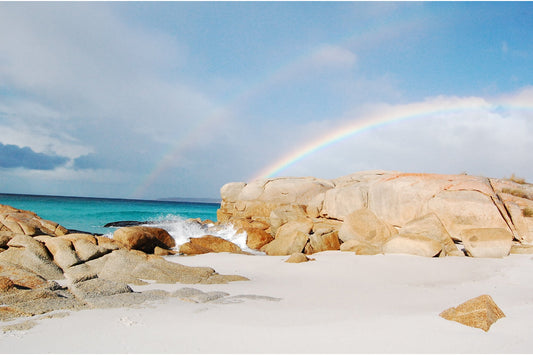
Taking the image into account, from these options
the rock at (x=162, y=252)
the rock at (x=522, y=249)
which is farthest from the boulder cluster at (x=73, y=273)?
the rock at (x=522, y=249)

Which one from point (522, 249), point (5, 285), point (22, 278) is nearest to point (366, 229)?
point (522, 249)

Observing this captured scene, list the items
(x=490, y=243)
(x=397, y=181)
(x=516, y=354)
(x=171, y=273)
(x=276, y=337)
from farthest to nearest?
(x=397, y=181), (x=490, y=243), (x=171, y=273), (x=276, y=337), (x=516, y=354)

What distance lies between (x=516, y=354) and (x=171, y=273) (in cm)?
602

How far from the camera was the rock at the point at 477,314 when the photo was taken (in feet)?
11.4

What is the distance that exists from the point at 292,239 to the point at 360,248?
290 cm

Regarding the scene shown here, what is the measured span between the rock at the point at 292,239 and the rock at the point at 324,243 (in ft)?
0.96

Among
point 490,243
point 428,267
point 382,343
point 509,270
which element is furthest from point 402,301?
point 490,243

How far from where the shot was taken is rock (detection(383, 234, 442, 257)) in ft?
28.7

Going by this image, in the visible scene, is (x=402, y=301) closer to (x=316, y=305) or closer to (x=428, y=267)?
(x=316, y=305)

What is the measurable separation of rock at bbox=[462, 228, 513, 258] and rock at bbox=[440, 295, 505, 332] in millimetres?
5809

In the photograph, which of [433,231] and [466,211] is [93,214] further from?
[466,211]

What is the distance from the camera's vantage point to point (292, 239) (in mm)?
12148

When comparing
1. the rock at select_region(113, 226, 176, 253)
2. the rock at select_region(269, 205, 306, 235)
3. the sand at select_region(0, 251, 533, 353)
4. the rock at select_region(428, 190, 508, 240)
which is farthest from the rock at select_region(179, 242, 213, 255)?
the rock at select_region(428, 190, 508, 240)

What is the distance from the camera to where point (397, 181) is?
12594mm
